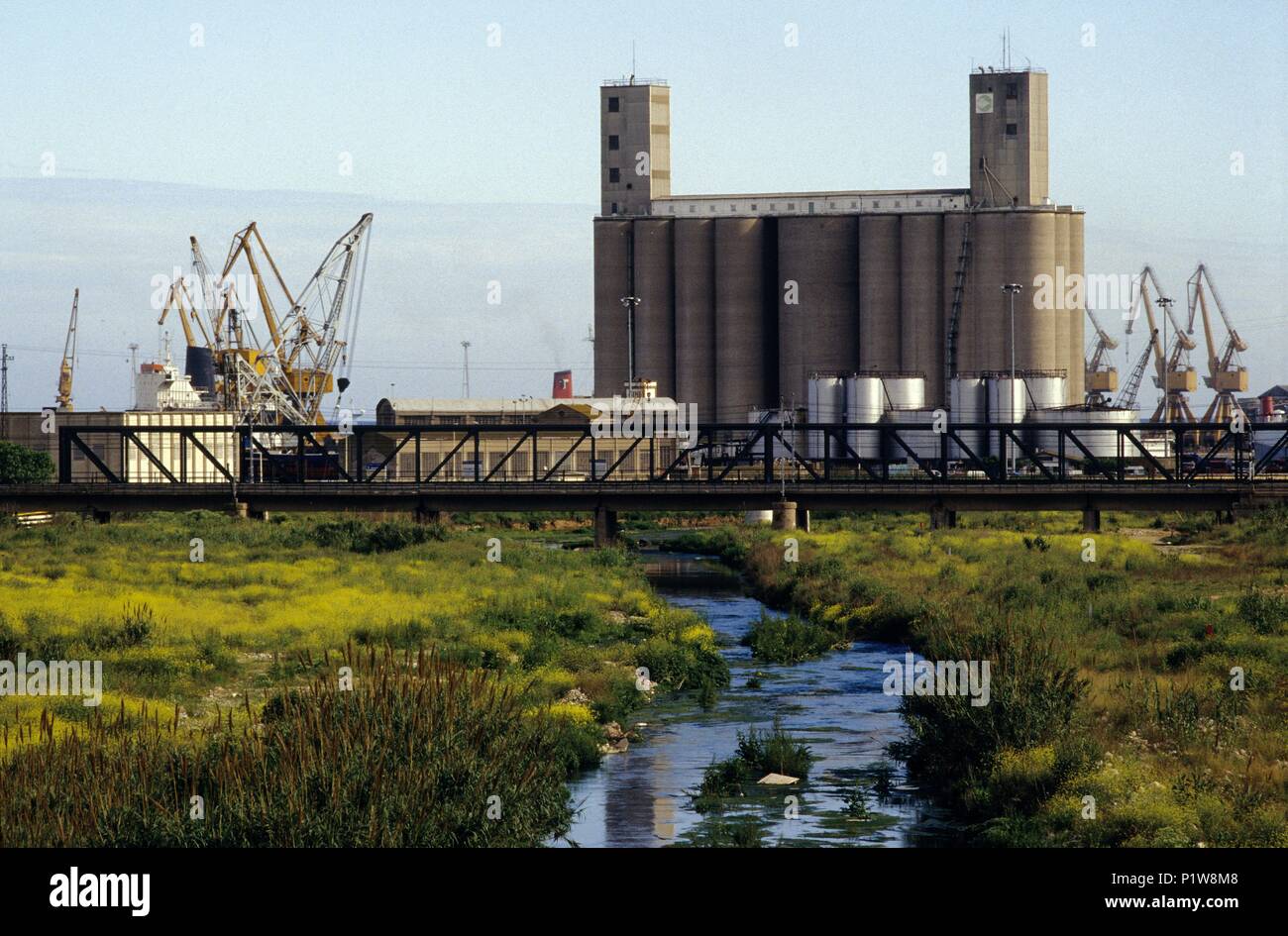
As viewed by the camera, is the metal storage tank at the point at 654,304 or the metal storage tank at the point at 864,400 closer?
the metal storage tank at the point at 864,400

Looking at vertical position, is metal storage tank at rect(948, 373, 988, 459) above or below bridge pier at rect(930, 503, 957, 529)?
above

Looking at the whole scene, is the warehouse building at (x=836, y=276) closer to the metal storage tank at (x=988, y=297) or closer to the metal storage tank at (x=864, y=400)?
the metal storage tank at (x=988, y=297)

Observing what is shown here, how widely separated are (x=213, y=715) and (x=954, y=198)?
14756 cm

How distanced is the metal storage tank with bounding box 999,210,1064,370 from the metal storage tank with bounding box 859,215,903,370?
11606 mm

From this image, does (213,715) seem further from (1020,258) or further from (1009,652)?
(1020,258)

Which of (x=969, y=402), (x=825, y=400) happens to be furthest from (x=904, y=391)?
(x=825, y=400)

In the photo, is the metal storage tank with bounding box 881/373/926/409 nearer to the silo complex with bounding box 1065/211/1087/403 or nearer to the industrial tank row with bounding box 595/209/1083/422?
the industrial tank row with bounding box 595/209/1083/422

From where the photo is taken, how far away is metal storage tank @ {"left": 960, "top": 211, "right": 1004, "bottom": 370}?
6437 inches

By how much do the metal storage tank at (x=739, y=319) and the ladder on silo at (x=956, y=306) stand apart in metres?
19.3

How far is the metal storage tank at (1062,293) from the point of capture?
165 metres

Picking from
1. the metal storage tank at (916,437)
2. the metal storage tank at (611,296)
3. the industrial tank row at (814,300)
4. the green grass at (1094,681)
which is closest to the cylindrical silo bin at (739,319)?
the industrial tank row at (814,300)

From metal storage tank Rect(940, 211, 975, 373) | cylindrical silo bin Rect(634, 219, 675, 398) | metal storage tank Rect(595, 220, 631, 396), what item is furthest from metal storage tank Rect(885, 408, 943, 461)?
metal storage tank Rect(595, 220, 631, 396)
